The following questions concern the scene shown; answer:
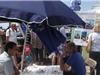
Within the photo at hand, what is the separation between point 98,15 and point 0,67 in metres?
8.65

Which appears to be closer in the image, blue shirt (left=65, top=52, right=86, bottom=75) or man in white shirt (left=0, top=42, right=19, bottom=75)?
man in white shirt (left=0, top=42, right=19, bottom=75)

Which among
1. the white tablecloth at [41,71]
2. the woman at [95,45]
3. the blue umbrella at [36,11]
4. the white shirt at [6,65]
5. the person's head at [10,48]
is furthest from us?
the woman at [95,45]

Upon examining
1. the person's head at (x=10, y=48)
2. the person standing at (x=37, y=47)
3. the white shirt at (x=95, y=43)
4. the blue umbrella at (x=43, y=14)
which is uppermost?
the blue umbrella at (x=43, y=14)

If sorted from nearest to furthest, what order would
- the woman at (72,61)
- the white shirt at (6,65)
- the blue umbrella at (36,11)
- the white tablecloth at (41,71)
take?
the blue umbrella at (36,11) < the white shirt at (6,65) < the white tablecloth at (41,71) < the woman at (72,61)

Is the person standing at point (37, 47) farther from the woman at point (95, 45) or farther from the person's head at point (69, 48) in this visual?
the person's head at point (69, 48)

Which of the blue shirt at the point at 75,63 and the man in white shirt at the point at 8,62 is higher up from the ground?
the man in white shirt at the point at 8,62

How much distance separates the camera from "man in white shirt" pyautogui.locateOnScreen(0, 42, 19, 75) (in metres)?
7.17

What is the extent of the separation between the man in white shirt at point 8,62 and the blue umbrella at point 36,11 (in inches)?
20.9

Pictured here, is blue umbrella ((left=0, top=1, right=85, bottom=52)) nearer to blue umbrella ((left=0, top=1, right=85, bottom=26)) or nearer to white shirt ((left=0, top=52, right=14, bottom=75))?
blue umbrella ((left=0, top=1, right=85, bottom=26))

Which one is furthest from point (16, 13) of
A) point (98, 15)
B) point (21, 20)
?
point (98, 15)

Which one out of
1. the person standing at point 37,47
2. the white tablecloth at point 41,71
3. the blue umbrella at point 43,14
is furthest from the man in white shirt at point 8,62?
the person standing at point 37,47

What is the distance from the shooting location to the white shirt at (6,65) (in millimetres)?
7164

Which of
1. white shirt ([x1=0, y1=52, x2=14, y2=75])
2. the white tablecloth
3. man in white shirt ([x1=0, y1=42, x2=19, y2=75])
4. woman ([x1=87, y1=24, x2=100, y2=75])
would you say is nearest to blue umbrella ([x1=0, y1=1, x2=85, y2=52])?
the white tablecloth

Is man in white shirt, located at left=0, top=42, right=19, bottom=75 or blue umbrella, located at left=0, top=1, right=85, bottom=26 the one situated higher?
blue umbrella, located at left=0, top=1, right=85, bottom=26
